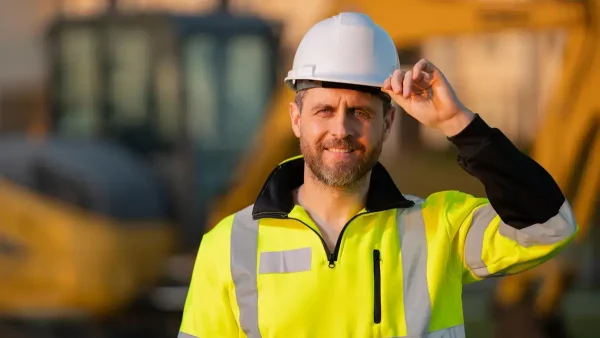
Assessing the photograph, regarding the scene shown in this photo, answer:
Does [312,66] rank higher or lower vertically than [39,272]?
higher

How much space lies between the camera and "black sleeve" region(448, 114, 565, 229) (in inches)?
84.3

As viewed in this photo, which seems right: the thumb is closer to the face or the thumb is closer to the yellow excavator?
the face

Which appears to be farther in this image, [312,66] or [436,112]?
[312,66]

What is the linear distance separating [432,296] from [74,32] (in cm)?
945

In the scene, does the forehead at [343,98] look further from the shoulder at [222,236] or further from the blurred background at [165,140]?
the blurred background at [165,140]

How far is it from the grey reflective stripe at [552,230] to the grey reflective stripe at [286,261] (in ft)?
1.31

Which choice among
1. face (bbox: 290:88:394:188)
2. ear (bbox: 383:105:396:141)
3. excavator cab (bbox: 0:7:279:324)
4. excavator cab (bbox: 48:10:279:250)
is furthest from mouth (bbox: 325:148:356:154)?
excavator cab (bbox: 48:10:279:250)

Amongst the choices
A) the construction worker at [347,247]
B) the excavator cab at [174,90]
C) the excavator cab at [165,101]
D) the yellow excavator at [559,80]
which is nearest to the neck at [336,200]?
the construction worker at [347,247]

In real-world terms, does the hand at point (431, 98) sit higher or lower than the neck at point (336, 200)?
higher

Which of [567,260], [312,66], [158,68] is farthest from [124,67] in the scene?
[312,66]

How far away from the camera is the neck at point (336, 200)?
94.5 inches

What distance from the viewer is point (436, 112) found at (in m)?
2.18

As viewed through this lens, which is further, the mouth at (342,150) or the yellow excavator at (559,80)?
the yellow excavator at (559,80)

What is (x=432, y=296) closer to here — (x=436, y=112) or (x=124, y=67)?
(x=436, y=112)
